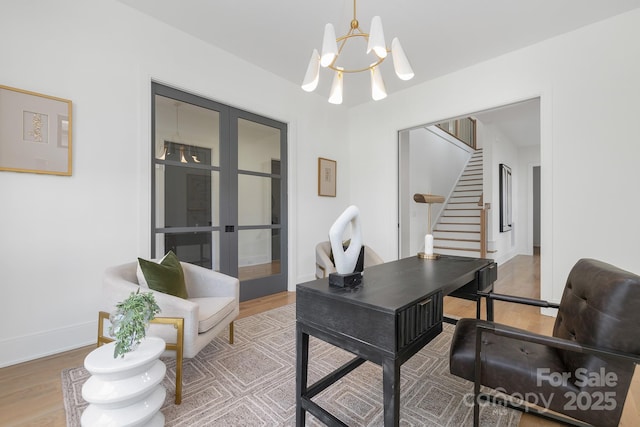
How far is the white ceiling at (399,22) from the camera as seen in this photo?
2447 millimetres

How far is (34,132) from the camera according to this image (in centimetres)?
204

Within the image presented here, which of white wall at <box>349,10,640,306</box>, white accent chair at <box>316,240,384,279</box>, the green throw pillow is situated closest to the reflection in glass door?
white accent chair at <box>316,240,384,279</box>

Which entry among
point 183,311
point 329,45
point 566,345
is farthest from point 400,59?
point 183,311

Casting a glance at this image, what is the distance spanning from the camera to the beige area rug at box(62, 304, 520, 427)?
145cm

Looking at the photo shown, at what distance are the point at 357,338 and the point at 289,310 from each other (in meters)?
2.10

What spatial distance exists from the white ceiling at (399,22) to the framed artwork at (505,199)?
319 centimetres

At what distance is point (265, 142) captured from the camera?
3693 mm

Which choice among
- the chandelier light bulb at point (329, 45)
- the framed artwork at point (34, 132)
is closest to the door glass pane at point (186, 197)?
the framed artwork at point (34, 132)

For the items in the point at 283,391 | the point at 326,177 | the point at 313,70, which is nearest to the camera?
the point at 283,391

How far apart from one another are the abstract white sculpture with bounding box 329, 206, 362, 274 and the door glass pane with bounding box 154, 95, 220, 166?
7.42ft

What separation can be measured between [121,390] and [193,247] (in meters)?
1.87

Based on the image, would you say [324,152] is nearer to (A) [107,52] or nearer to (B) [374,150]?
(B) [374,150]

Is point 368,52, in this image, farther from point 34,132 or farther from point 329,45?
point 34,132

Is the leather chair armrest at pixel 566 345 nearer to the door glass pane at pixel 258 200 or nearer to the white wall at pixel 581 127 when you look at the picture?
the white wall at pixel 581 127
